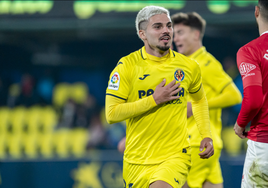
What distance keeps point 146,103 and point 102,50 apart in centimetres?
909

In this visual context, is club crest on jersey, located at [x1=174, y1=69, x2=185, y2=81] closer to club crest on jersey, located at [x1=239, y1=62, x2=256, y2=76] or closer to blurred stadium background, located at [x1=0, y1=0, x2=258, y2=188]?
club crest on jersey, located at [x1=239, y1=62, x2=256, y2=76]

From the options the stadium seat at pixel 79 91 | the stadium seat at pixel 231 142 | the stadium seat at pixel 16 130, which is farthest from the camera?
the stadium seat at pixel 79 91

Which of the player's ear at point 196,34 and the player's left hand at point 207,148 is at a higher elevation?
the player's ear at point 196,34

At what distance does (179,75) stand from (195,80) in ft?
0.70

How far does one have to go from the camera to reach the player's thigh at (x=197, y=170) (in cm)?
405

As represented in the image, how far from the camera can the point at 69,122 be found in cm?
1049

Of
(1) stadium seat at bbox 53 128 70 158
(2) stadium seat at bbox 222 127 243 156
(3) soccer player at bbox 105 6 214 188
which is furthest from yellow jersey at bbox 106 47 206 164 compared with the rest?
(1) stadium seat at bbox 53 128 70 158

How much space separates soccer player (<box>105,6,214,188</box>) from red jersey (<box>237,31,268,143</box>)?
0.49m

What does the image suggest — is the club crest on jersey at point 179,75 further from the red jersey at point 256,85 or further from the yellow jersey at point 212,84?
the yellow jersey at point 212,84

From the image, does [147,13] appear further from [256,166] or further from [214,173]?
[214,173]

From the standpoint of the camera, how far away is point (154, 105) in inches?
118

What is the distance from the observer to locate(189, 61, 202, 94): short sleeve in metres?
3.34

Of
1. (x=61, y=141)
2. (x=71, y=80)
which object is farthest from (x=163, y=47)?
(x=71, y=80)

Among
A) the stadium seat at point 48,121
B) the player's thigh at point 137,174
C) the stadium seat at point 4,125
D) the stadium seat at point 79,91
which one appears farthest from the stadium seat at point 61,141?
the player's thigh at point 137,174
